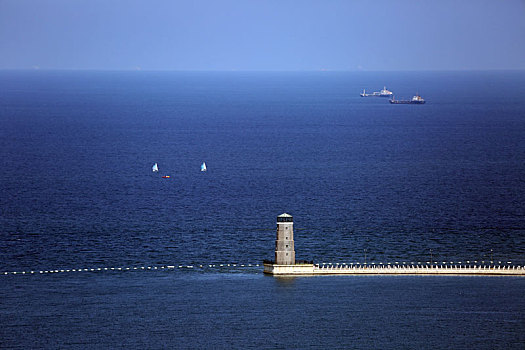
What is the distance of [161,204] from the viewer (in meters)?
186

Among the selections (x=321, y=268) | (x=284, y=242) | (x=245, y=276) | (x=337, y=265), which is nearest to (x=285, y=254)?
(x=284, y=242)

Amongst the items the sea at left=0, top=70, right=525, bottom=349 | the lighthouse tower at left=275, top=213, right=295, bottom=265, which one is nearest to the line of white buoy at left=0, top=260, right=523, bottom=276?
the sea at left=0, top=70, right=525, bottom=349

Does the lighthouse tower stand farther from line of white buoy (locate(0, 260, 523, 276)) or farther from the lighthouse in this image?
line of white buoy (locate(0, 260, 523, 276))

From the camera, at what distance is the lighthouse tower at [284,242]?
134 metres

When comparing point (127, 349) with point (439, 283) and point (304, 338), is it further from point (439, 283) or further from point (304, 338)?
point (439, 283)

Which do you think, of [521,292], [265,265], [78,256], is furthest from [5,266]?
[521,292]

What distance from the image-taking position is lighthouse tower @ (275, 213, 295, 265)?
134000mm

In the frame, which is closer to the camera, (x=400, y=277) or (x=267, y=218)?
(x=400, y=277)

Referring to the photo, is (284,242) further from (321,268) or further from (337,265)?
(337,265)

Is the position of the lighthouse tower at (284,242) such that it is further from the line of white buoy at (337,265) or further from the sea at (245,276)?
the line of white buoy at (337,265)

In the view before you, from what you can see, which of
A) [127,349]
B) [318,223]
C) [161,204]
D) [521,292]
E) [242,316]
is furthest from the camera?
[161,204]

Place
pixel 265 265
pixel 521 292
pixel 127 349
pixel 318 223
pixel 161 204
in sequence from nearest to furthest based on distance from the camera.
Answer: pixel 127 349, pixel 521 292, pixel 265 265, pixel 318 223, pixel 161 204

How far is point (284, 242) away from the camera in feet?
440

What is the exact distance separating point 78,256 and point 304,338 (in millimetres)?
41076
